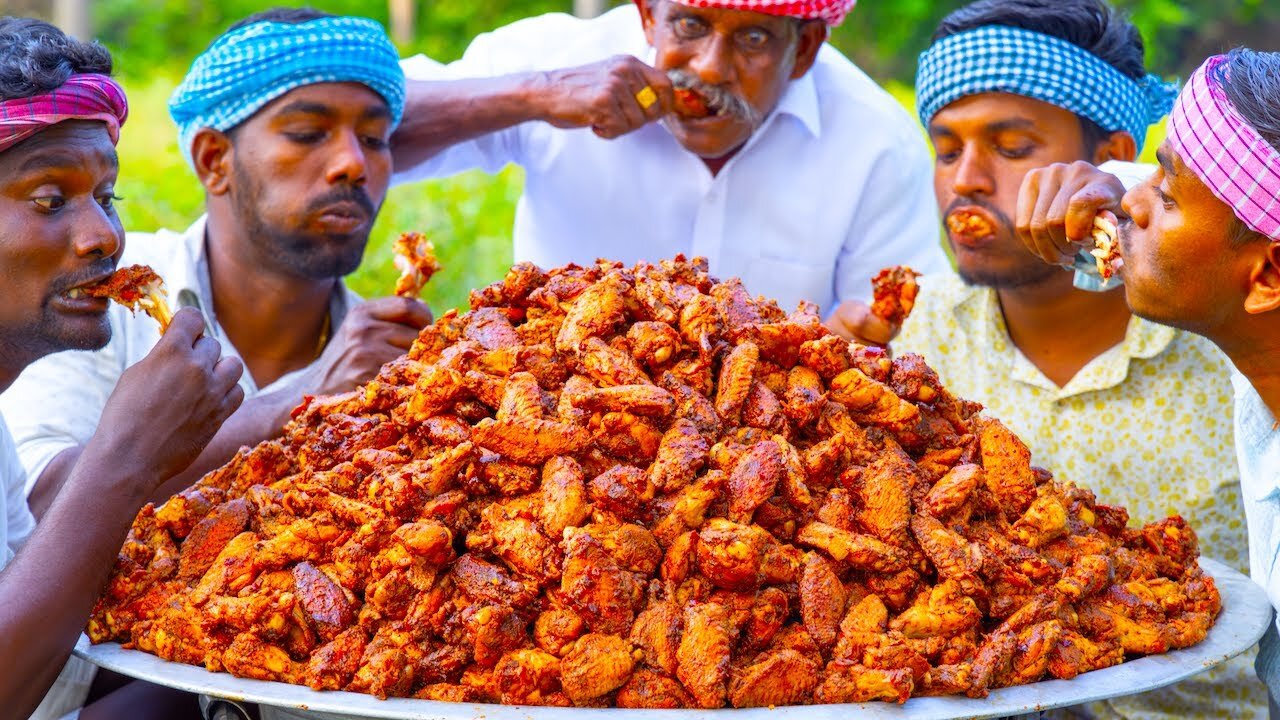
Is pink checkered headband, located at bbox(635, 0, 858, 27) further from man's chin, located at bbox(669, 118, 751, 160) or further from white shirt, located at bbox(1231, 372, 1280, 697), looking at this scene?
white shirt, located at bbox(1231, 372, 1280, 697)

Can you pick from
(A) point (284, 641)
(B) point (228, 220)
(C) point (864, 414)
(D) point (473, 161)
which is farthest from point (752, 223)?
(A) point (284, 641)

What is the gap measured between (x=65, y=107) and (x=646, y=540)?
1.24 meters

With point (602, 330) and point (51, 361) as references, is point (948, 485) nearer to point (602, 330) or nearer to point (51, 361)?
point (602, 330)

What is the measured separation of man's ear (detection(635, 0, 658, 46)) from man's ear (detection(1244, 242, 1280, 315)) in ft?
6.83

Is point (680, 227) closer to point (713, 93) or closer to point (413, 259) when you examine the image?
point (713, 93)

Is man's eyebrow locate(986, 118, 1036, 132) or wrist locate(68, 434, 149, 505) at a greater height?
wrist locate(68, 434, 149, 505)

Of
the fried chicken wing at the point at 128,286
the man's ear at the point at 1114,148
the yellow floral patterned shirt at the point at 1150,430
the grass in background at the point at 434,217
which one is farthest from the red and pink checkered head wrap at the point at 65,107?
the grass in background at the point at 434,217

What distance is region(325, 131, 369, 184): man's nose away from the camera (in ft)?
9.55

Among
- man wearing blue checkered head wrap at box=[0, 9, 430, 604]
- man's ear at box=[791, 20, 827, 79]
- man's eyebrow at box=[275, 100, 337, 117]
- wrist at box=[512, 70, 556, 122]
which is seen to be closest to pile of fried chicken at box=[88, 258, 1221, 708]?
man wearing blue checkered head wrap at box=[0, 9, 430, 604]

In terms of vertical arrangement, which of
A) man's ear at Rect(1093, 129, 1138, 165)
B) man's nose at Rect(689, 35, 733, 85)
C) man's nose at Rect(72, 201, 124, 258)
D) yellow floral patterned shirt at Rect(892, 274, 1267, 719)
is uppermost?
man's nose at Rect(72, 201, 124, 258)

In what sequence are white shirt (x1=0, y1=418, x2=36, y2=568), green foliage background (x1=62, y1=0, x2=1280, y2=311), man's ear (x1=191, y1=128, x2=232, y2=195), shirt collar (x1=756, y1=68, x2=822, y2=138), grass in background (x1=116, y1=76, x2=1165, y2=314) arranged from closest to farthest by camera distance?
white shirt (x1=0, y1=418, x2=36, y2=568) < man's ear (x1=191, y1=128, x2=232, y2=195) < shirt collar (x1=756, y1=68, x2=822, y2=138) < grass in background (x1=116, y1=76, x2=1165, y2=314) < green foliage background (x1=62, y1=0, x2=1280, y2=311)

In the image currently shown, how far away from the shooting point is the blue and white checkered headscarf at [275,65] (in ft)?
9.62

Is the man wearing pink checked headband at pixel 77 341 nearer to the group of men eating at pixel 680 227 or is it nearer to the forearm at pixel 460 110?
the group of men eating at pixel 680 227

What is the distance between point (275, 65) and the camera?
115 inches
